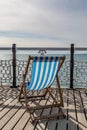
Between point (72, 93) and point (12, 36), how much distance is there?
9825mm

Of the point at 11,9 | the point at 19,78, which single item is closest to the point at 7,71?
the point at 19,78

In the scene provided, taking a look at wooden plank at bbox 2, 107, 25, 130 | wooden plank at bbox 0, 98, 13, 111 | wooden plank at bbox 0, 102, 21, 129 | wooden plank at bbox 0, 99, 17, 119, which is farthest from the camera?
wooden plank at bbox 0, 98, 13, 111

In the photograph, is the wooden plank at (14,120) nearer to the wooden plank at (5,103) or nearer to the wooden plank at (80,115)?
the wooden plank at (5,103)

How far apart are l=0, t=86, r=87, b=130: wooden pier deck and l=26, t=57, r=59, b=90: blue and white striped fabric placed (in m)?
0.50

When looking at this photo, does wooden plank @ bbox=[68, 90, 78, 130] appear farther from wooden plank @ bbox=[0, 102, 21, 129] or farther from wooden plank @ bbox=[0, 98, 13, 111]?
wooden plank @ bbox=[0, 98, 13, 111]

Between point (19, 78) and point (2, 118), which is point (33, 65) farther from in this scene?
point (19, 78)

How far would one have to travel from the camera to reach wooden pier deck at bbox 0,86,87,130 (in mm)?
3883

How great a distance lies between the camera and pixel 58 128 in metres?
3.84

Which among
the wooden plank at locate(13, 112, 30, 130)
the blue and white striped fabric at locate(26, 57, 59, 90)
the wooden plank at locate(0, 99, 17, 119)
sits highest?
the blue and white striped fabric at locate(26, 57, 59, 90)

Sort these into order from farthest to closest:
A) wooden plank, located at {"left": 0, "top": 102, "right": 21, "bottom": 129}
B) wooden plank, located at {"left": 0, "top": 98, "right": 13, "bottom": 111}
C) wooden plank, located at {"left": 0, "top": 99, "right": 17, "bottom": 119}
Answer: wooden plank, located at {"left": 0, "top": 98, "right": 13, "bottom": 111}, wooden plank, located at {"left": 0, "top": 99, "right": 17, "bottom": 119}, wooden plank, located at {"left": 0, "top": 102, "right": 21, "bottom": 129}

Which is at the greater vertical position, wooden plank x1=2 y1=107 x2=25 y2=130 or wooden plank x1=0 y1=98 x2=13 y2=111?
wooden plank x1=0 y1=98 x2=13 y2=111

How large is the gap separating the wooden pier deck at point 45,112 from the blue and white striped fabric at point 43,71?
501mm

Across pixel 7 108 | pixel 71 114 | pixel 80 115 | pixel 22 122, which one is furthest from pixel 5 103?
pixel 80 115

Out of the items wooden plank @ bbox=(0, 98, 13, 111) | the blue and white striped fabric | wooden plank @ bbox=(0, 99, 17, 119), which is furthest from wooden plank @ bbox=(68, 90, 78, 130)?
wooden plank @ bbox=(0, 98, 13, 111)
